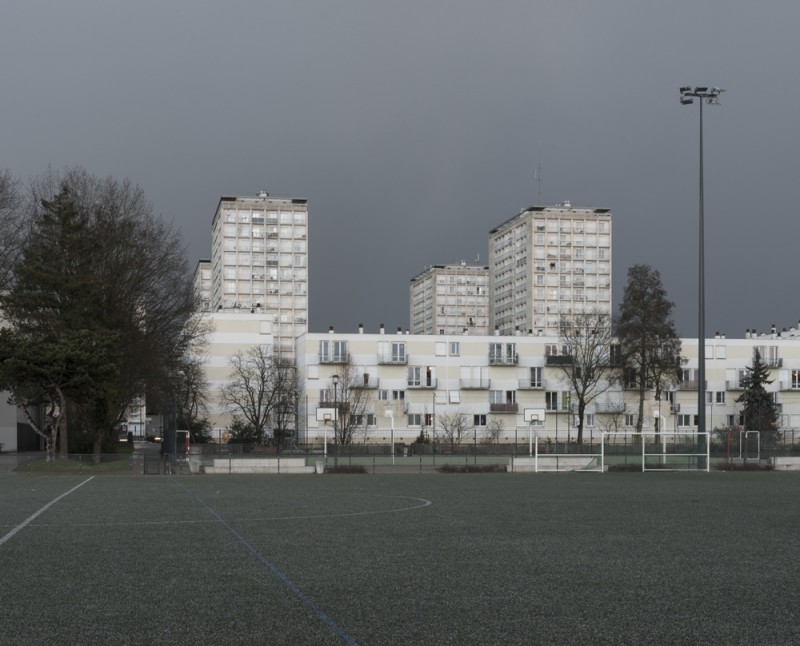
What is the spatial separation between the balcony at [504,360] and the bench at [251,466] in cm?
4934

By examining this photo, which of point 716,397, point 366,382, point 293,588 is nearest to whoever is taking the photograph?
point 293,588

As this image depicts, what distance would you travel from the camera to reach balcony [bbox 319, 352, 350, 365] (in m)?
93.9

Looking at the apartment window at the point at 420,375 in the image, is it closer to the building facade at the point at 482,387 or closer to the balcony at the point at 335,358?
the building facade at the point at 482,387

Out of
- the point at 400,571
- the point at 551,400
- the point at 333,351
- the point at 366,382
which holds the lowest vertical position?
the point at 400,571

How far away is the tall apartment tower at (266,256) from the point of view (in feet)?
559

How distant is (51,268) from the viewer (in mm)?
52000

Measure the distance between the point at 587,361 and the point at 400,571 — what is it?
80.9 meters

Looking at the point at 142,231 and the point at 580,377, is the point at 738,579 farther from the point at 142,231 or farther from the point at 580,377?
the point at 580,377

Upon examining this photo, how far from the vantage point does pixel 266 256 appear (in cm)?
17125

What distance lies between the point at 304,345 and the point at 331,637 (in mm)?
86131

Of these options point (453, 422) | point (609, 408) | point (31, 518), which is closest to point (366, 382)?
point (453, 422)

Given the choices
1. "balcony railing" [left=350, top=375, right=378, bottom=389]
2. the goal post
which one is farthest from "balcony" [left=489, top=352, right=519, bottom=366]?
the goal post

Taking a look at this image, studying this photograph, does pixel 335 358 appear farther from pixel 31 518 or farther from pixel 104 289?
pixel 31 518

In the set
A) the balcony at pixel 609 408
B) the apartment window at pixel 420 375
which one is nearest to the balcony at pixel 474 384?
the apartment window at pixel 420 375
